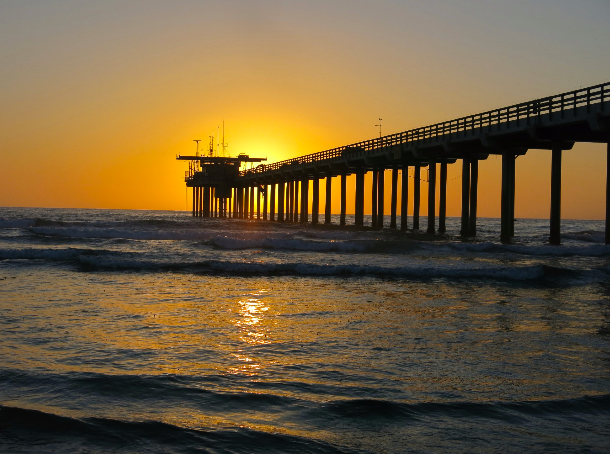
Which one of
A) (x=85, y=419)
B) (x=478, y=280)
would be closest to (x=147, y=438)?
(x=85, y=419)

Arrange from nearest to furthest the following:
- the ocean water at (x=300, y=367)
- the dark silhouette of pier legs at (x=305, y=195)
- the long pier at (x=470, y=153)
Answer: the ocean water at (x=300, y=367)
the long pier at (x=470, y=153)
the dark silhouette of pier legs at (x=305, y=195)

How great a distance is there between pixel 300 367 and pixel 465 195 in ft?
101

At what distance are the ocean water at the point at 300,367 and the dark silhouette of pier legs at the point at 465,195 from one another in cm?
2078

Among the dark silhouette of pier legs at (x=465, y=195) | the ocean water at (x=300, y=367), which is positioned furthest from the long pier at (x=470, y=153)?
the ocean water at (x=300, y=367)

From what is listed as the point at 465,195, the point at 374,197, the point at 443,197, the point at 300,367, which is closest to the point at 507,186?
the point at 465,195

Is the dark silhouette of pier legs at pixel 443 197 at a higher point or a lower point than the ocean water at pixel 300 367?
higher

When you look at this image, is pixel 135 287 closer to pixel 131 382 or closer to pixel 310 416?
pixel 131 382

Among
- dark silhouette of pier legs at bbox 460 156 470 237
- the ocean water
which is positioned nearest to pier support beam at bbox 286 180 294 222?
dark silhouette of pier legs at bbox 460 156 470 237

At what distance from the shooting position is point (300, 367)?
672cm

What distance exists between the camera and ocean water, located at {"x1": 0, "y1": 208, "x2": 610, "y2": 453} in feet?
15.7

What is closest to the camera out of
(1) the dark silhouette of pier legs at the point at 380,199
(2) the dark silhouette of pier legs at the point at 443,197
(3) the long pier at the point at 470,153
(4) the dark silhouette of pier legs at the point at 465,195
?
(3) the long pier at the point at 470,153

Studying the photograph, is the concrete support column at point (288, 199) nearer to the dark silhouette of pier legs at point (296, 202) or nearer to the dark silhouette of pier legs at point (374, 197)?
the dark silhouette of pier legs at point (296, 202)

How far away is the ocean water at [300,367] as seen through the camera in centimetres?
478

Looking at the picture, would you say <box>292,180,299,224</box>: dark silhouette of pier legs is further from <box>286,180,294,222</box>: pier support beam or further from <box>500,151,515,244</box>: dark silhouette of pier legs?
<box>500,151,515,244</box>: dark silhouette of pier legs
